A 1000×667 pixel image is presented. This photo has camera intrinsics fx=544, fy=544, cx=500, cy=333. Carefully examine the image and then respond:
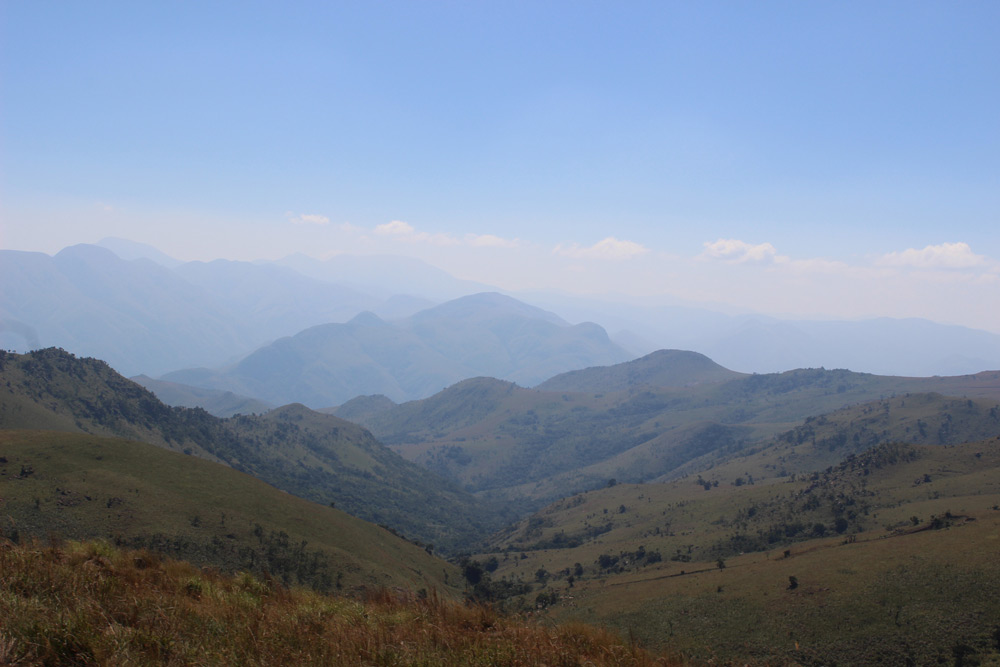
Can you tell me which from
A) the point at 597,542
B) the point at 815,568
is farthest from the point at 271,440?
the point at 815,568

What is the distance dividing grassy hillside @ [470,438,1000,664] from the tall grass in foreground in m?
16.5

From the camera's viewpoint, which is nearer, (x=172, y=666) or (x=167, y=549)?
(x=172, y=666)

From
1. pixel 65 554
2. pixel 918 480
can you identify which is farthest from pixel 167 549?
pixel 918 480

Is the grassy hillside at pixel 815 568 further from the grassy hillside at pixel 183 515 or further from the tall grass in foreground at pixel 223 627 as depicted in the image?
the grassy hillside at pixel 183 515

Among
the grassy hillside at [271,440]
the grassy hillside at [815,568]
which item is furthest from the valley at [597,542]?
the grassy hillside at [271,440]

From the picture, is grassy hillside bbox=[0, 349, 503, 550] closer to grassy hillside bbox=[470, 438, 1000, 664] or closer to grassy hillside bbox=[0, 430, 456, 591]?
grassy hillside bbox=[0, 430, 456, 591]

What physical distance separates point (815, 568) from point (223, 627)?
41.2 meters

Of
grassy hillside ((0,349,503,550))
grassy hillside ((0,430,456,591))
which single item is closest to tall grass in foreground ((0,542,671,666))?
grassy hillside ((0,430,456,591))

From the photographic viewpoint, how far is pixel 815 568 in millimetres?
38438

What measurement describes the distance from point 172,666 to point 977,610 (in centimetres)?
3775

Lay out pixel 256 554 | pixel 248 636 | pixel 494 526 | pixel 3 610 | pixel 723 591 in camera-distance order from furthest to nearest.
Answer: pixel 494 526 < pixel 256 554 < pixel 723 591 < pixel 248 636 < pixel 3 610

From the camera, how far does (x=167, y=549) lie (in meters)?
41.7

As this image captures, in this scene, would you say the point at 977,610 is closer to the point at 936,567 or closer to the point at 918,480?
the point at 936,567

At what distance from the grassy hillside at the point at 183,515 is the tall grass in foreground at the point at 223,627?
92.9ft
